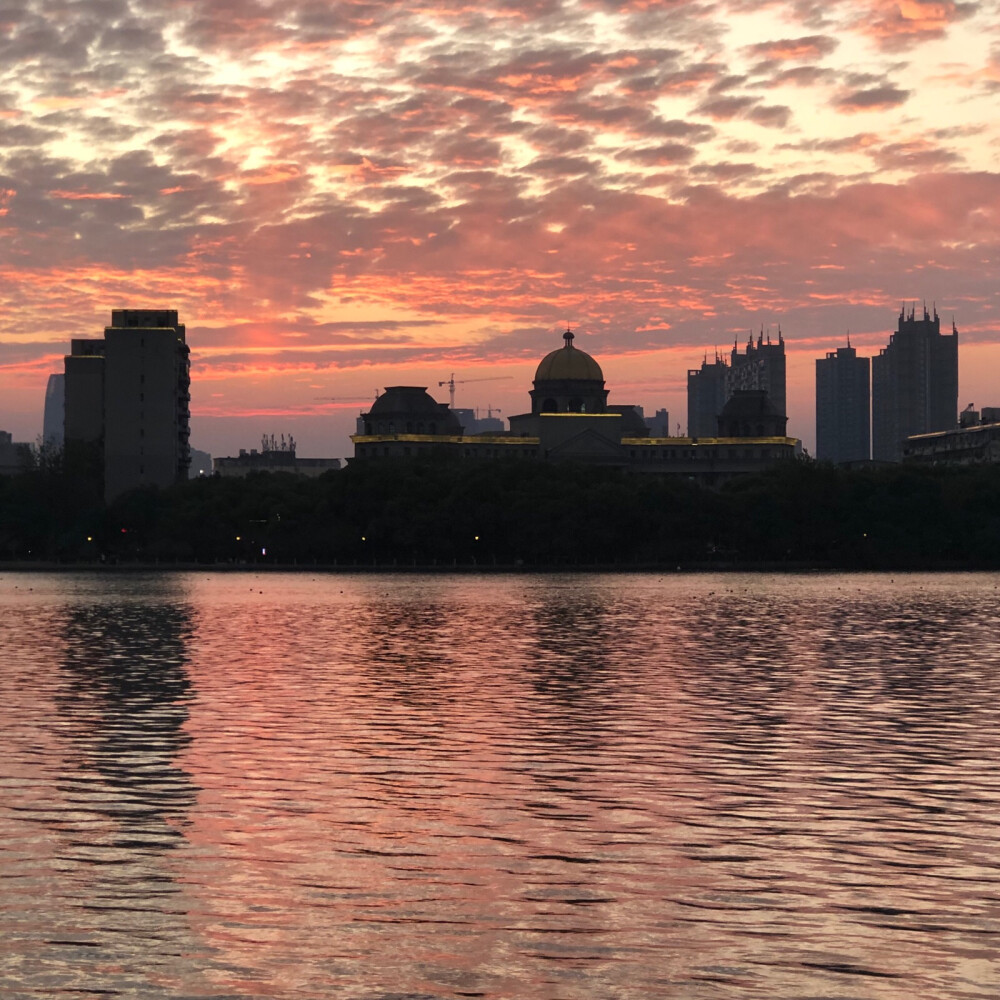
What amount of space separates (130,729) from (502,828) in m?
15.3

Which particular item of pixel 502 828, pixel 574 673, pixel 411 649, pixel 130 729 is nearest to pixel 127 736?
pixel 130 729

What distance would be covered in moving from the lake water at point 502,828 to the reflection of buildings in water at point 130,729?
0.13 meters

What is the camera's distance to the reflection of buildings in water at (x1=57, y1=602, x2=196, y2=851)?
89.5ft

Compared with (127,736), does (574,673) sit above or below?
above

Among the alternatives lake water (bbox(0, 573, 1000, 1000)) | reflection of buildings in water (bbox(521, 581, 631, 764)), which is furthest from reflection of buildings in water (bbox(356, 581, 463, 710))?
reflection of buildings in water (bbox(521, 581, 631, 764))

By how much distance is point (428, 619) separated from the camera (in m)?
91.8

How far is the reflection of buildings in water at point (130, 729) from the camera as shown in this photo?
27266 millimetres

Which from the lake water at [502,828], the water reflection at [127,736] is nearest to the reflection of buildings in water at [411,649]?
the lake water at [502,828]

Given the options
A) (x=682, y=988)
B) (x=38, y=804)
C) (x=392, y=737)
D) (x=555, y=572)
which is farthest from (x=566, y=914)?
(x=555, y=572)

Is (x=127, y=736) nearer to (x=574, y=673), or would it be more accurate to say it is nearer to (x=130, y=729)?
(x=130, y=729)

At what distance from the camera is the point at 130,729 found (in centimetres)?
3881

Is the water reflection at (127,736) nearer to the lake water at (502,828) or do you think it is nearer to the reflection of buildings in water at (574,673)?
the lake water at (502,828)

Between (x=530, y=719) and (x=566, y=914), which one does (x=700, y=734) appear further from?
(x=566, y=914)

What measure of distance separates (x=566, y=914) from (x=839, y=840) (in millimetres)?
6289
